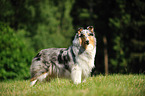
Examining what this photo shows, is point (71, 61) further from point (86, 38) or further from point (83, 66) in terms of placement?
point (86, 38)

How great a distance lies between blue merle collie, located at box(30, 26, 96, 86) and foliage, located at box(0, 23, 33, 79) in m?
4.50

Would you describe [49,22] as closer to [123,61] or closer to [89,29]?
[123,61]

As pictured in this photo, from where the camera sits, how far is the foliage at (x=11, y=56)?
32.8 feet

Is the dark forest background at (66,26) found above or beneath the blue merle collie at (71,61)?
above

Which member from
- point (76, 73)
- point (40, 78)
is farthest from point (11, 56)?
point (76, 73)

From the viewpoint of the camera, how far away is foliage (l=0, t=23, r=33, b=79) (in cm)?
1001

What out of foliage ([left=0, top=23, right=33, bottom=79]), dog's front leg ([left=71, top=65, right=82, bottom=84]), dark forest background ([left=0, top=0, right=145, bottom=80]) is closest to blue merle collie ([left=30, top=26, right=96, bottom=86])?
dog's front leg ([left=71, top=65, right=82, bottom=84])

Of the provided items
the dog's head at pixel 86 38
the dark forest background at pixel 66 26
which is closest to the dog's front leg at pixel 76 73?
the dog's head at pixel 86 38

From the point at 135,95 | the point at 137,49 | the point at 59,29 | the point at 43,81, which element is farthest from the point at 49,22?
the point at 135,95

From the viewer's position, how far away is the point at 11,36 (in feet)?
34.5

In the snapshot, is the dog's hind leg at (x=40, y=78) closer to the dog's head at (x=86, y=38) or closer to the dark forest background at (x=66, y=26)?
the dog's head at (x=86, y=38)

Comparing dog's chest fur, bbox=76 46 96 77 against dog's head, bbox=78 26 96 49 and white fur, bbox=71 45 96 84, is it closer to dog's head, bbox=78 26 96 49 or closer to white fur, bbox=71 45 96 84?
white fur, bbox=71 45 96 84

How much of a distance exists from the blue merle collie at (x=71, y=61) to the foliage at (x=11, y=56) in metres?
4.50

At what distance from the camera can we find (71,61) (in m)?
5.74
